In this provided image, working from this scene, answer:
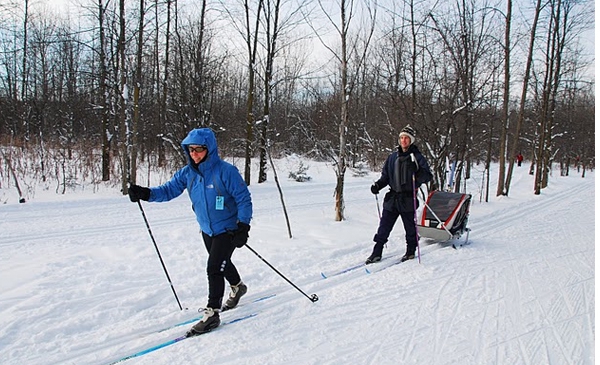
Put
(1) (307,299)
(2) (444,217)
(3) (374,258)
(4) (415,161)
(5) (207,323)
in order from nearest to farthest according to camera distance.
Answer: (5) (207,323), (1) (307,299), (3) (374,258), (4) (415,161), (2) (444,217)

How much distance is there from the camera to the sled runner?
6.63 metres

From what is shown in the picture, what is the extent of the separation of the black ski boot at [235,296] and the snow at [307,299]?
9 cm

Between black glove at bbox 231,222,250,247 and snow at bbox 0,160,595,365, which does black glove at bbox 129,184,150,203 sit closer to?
black glove at bbox 231,222,250,247

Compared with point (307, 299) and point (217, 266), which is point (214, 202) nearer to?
point (217, 266)

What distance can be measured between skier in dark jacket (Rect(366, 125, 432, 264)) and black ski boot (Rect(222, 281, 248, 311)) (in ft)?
7.63

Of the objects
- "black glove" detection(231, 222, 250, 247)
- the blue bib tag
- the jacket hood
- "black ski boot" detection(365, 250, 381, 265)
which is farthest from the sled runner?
the jacket hood

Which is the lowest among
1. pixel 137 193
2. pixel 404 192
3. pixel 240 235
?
pixel 240 235

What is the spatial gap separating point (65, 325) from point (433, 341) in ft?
11.1

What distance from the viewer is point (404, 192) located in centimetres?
594

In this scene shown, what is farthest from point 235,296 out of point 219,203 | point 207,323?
point 219,203

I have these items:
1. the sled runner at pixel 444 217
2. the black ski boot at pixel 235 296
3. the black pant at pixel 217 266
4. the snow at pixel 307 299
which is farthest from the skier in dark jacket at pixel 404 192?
the black pant at pixel 217 266

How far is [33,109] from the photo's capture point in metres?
22.8

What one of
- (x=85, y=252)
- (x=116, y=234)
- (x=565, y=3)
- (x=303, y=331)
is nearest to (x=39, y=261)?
(x=85, y=252)

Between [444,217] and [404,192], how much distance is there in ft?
4.48
